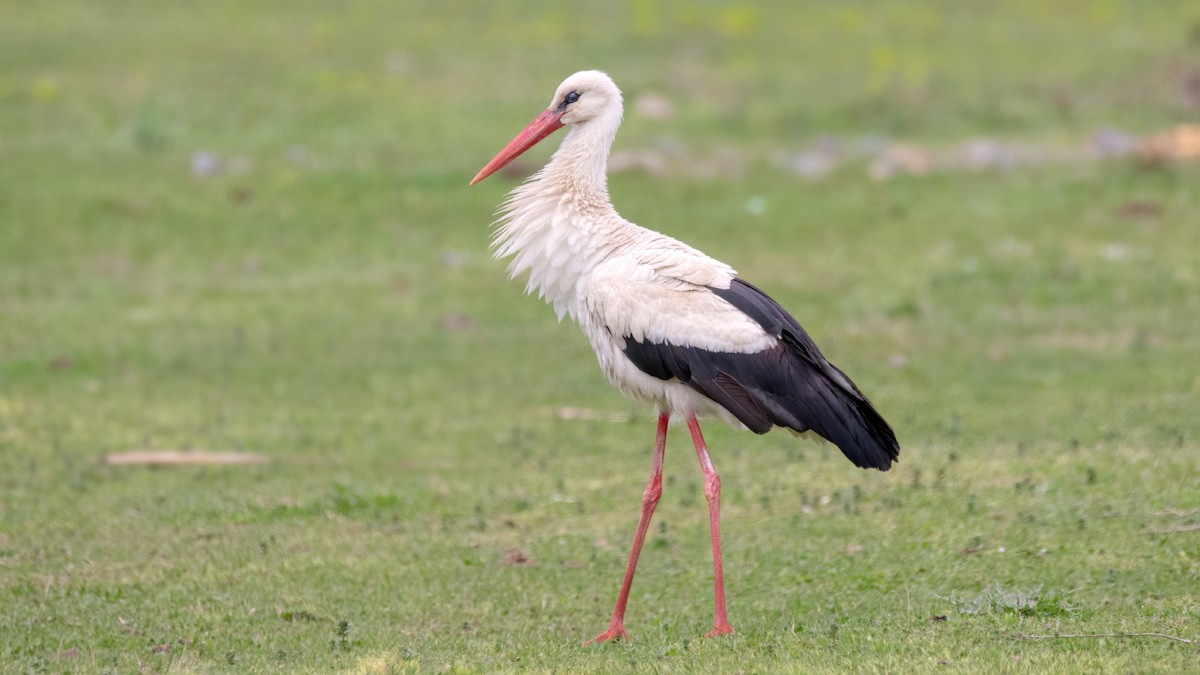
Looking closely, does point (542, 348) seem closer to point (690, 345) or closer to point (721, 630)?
point (690, 345)

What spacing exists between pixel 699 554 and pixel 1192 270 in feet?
27.2

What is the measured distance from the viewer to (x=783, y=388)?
24.4ft

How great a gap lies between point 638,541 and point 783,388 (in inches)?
41.1

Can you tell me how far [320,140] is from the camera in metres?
19.8

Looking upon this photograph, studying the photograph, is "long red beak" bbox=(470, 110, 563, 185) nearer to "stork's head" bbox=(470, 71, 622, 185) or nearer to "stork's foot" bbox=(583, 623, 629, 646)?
"stork's head" bbox=(470, 71, 622, 185)

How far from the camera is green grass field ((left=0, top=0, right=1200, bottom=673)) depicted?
7785 mm

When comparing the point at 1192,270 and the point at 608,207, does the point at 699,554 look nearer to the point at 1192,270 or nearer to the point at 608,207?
the point at 608,207

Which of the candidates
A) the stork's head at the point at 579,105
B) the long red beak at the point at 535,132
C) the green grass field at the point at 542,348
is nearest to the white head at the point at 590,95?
the stork's head at the point at 579,105

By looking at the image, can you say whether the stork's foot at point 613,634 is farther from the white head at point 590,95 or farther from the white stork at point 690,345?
the white head at point 590,95

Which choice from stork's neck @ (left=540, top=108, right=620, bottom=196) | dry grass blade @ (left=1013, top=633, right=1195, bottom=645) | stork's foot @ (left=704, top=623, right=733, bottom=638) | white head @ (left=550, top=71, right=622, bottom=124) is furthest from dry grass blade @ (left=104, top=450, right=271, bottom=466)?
dry grass blade @ (left=1013, top=633, right=1195, bottom=645)

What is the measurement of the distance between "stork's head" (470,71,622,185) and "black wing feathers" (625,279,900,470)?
1444 millimetres

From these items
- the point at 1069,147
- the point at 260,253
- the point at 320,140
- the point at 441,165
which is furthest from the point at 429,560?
the point at 1069,147

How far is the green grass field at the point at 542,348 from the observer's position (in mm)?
7785

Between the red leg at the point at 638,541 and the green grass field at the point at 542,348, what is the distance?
0.16 metres
